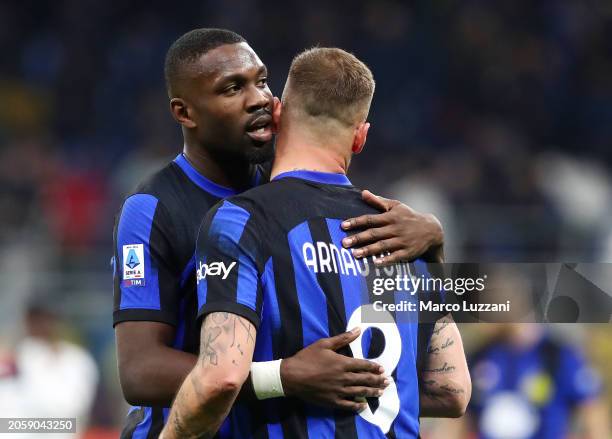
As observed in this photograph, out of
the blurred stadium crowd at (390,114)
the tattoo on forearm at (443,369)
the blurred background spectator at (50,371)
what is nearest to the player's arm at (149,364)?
the tattoo on forearm at (443,369)

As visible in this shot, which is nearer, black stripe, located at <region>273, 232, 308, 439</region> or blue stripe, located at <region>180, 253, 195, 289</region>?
black stripe, located at <region>273, 232, 308, 439</region>

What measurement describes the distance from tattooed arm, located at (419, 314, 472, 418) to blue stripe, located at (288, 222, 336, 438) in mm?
512

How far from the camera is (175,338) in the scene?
362 centimetres

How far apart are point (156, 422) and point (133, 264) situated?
553mm

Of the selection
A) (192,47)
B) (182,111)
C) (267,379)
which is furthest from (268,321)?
(192,47)

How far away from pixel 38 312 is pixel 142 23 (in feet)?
24.5

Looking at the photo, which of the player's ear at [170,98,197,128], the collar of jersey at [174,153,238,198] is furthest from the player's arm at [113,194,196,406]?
the player's ear at [170,98,197,128]

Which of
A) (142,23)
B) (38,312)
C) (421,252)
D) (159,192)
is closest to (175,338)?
(159,192)

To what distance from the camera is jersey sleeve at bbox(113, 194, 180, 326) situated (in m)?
3.54

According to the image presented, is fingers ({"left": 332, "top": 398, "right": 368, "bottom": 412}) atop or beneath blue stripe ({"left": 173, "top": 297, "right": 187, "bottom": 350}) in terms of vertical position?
beneath

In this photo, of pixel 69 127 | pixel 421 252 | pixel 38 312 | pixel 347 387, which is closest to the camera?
pixel 347 387

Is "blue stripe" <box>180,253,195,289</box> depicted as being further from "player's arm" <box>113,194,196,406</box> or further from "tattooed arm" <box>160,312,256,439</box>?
"tattooed arm" <box>160,312,256,439</box>

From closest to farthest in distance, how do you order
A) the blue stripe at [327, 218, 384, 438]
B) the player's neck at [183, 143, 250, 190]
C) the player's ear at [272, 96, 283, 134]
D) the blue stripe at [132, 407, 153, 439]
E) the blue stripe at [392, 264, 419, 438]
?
the blue stripe at [327, 218, 384, 438]
the blue stripe at [392, 264, 419, 438]
the player's ear at [272, 96, 283, 134]
the blue stripe at [132, 407, 153, 439]
the player's neck at [183, 143, 250, 190]

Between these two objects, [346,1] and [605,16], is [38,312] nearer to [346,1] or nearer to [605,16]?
[346,1]
